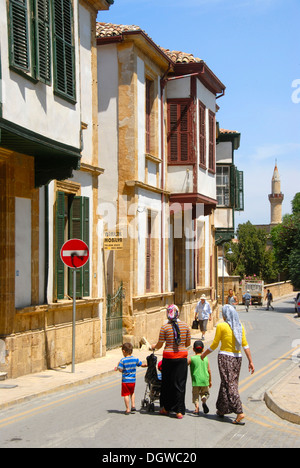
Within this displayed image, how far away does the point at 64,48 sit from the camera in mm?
14188

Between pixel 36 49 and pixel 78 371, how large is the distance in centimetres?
→ 671

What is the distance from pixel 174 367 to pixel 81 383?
12.8 feet

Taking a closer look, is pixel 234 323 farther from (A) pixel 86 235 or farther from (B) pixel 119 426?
(A) pixel 86 235

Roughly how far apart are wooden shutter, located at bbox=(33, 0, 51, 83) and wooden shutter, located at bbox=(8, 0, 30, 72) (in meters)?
0.44

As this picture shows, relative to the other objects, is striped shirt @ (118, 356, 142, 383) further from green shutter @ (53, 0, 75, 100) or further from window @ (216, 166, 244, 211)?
window @ (216, 166, 244, 211)

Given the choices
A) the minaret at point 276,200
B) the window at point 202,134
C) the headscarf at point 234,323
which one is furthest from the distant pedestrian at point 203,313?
the minaret at point 276,200

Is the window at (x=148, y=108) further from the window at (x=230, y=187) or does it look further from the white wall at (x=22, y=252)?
the window at (x=230, y=187)

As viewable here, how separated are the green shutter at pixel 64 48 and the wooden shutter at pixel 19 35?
1.40 metres

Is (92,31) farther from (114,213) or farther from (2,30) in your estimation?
(2,30)

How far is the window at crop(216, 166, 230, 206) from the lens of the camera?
107 ft

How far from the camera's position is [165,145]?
2384 centimetres

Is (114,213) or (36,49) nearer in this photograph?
(36,49)

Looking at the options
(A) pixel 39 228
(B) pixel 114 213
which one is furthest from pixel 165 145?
(A) pixel 39 228
